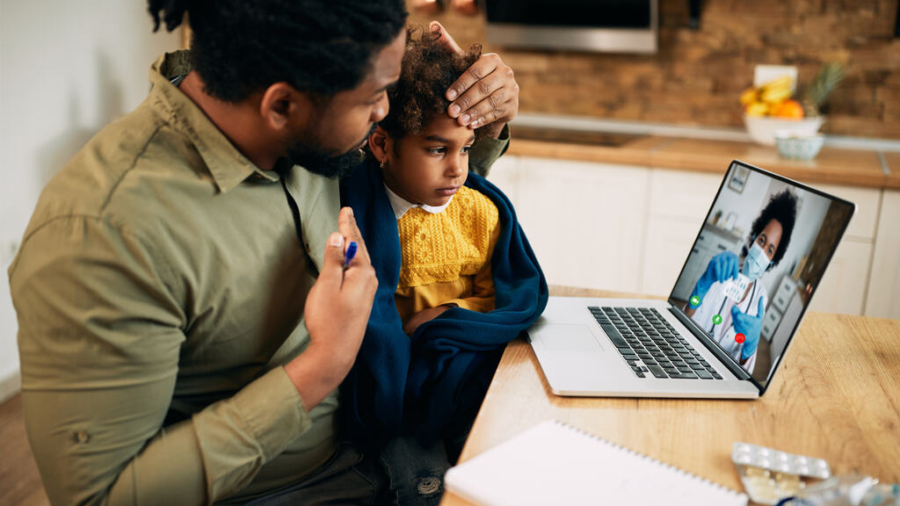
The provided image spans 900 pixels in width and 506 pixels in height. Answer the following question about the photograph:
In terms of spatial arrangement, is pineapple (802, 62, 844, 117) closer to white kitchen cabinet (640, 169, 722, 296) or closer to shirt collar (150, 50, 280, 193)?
white kitchen cabinet (640, 169, 722, 296)

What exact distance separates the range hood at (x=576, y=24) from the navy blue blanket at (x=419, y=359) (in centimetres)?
225

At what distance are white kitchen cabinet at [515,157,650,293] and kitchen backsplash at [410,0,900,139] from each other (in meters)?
0.67

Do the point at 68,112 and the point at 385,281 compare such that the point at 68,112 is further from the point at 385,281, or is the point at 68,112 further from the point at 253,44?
the point at 253,44

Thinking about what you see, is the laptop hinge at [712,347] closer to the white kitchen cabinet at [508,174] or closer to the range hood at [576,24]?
the white kitchen cabinet at [508,174]

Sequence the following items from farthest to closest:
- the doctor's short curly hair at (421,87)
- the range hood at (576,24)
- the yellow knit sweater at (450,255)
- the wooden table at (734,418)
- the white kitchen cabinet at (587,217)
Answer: the range hood at (576,24) < the white kitchen cabinet at (587,217) < the yellow knit sweater at (450,255) < the doctor's short curly hair at (421,87) < the wooden table at (734,418)

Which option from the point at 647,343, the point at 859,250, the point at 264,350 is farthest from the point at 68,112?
the point at 859,250

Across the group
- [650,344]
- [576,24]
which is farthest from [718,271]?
[576,24]

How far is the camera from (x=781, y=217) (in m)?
1.09

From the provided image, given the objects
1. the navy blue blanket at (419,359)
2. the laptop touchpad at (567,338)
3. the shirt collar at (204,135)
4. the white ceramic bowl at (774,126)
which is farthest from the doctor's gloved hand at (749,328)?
the white ceramic bowl at (774,126)

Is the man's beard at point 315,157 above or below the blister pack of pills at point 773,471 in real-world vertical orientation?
above

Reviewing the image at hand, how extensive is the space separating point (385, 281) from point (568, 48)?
7.91 ft

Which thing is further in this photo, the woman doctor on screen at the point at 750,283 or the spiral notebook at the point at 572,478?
the woman doctor on screen at the point at 750,283

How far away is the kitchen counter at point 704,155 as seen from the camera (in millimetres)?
2531

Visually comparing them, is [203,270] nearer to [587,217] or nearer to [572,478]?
[572,478]
